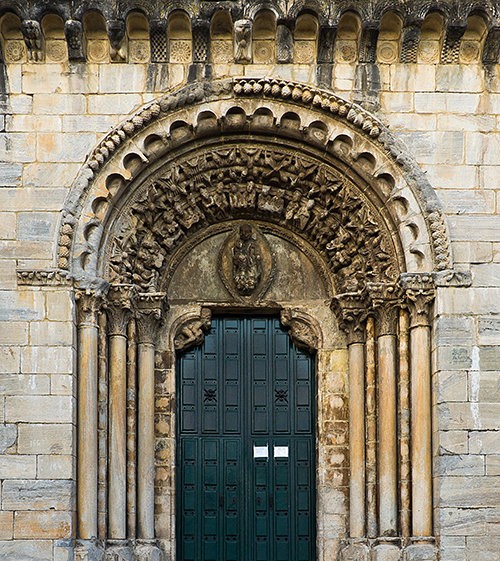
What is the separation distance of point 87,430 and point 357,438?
2894 mm

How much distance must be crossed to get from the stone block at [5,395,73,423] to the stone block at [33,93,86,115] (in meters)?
2.94

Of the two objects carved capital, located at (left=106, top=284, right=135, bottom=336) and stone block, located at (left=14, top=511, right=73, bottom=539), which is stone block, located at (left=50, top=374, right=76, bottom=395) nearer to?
carved capital, located at (left=106, top=284, right=135, bottom=336)

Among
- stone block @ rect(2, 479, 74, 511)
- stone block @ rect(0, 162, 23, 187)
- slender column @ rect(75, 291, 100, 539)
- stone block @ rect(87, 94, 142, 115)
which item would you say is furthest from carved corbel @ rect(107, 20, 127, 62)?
stone block @ rect(2, 479, 74, 511)

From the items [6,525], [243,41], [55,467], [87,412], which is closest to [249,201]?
[243,41]

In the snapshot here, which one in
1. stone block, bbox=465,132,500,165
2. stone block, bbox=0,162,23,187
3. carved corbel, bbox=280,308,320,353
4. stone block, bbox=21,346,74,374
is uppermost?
stone block, bbox=465,132,500,165

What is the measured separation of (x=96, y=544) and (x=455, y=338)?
412 centimetres

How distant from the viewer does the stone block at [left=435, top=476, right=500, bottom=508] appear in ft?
44.1

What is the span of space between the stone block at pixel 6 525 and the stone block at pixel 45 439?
0.62 metres

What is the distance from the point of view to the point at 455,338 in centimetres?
1375

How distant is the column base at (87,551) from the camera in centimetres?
1335

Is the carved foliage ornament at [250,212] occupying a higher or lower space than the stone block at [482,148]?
lower

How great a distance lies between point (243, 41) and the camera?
14062mm

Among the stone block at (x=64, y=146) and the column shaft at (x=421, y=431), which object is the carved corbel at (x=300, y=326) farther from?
the stone block at (x=64, y=146)

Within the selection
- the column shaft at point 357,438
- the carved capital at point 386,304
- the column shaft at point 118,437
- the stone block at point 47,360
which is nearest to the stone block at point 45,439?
the stone block at point 47,360
